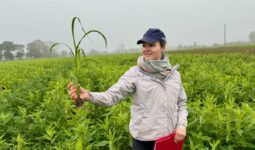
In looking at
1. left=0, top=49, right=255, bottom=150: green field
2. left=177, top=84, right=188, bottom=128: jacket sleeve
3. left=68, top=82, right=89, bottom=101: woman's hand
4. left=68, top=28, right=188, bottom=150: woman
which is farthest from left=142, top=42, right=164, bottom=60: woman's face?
left=0, top=49, right=255, bottom=150: green field

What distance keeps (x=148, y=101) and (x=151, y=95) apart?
66 mm

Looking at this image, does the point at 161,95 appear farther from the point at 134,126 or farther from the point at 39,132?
the point at 39,132

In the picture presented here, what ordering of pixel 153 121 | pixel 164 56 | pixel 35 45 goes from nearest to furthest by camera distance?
pixel 153 121, pixel 164 56, pixel 35 45

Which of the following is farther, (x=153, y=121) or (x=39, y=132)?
(x=39, y=132)

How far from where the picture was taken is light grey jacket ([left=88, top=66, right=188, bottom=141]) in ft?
10.1

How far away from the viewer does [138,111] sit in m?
3.18

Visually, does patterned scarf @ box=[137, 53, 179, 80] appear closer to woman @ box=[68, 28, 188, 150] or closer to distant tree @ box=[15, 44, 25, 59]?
woman @ box=[68, 28, 188, 150]

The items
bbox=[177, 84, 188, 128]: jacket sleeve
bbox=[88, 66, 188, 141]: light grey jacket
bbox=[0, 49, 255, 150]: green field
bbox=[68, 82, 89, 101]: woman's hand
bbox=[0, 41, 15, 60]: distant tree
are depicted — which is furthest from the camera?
bbox=[0, 41, 15, 60]: distant tree

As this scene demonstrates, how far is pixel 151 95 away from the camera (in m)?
3.12

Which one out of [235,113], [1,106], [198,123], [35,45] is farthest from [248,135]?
[35,45]

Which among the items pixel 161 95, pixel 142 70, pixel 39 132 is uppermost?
pixel 142 70

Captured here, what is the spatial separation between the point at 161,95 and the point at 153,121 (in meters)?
0.26

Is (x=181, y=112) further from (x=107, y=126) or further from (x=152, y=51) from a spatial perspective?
(x=107, y=126)

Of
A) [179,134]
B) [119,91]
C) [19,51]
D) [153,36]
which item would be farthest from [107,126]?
[19,51]
